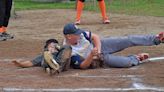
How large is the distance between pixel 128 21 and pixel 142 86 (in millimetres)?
8178

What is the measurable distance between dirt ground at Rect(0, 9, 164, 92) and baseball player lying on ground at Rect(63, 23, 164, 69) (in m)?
0.12

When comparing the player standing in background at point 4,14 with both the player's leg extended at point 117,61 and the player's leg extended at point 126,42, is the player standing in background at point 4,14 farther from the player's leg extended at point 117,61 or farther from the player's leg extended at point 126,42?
the player's leg extended at point 117,61

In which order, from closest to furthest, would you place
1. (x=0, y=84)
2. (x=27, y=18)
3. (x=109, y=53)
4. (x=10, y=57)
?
(x=0, y=84)
(x=109, y=53)
(x=10, y=57)
(x=27, y=18)

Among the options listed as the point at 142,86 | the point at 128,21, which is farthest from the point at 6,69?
the point at 128,21

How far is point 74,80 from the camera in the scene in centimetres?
716

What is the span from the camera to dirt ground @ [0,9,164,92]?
689cm

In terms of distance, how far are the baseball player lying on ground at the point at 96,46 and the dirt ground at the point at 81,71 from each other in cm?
12

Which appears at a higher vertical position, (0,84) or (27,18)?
(0,84)

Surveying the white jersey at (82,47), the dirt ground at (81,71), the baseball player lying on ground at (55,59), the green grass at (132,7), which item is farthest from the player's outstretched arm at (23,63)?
the green grass at (132,7)

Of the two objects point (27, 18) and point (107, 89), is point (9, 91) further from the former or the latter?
point (27, 18)

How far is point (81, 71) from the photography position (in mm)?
7715

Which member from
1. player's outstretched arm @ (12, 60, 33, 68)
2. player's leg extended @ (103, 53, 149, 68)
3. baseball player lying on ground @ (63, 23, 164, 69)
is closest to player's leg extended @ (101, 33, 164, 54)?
baseball player lying on ground @ (63, 23, 164, 69)

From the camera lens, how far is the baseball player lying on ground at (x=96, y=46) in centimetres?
772

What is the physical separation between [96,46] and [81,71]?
1.35 ft
